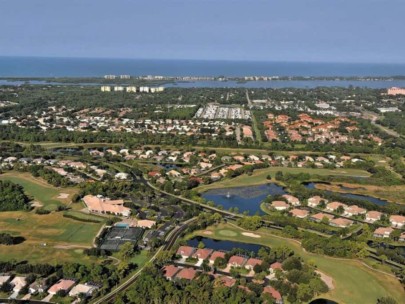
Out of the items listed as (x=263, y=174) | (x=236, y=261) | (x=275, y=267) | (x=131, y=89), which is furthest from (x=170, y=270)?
(x=131, y=89)

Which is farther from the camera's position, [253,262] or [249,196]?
[249,196]

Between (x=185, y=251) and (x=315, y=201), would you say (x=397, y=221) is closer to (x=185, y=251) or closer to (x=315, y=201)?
(x=315, y=201)

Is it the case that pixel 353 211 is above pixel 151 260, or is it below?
above

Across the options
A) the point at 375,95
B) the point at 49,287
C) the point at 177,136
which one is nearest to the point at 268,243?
the point at 49,287

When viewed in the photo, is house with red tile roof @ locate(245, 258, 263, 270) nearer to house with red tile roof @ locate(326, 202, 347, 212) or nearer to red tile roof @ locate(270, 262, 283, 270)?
red tile roof @ locate(270, 262, 283, 270)

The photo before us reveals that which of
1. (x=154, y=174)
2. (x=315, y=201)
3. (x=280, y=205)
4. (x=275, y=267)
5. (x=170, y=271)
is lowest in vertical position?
(x=275, y=267)

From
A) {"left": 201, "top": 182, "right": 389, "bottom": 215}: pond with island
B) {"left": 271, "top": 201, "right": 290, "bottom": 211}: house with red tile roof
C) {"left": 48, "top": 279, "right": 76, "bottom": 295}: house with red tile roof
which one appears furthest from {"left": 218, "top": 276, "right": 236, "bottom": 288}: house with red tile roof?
{"left": 271, "top": 201, "right": 290, "bottom": 211}: house with red tile roof

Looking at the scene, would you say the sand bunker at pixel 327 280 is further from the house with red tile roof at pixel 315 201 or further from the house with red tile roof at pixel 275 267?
the house with red tile roof at pixel 315 201

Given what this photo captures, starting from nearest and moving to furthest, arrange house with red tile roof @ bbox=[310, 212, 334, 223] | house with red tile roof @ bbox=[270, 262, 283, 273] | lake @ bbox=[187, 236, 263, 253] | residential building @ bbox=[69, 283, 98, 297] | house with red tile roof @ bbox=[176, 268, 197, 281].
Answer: residential building @ bbox=[69, 283, 98, 297] < house with red tile roof @ bbox=[176, 268, 197, 281] < house with red tile roof @ bbox=[270, 262, 283, 273] < lake @ bbox=[187, 236, 263, 253] < house with red tile roof @ bbox=[310, 212, 334, 223]
